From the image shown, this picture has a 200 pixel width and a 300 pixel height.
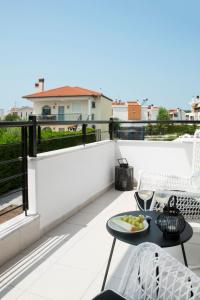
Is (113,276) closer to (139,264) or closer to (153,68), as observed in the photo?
(139,264)

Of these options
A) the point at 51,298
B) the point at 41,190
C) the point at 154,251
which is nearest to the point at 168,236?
the point at 154,251

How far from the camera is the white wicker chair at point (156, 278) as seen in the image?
1065 millimetres

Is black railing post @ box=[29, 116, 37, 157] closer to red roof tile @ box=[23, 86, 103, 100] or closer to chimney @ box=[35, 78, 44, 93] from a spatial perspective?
red roof tile @ box=[23, 86, 103, 100]

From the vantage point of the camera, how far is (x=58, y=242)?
9.17 feet

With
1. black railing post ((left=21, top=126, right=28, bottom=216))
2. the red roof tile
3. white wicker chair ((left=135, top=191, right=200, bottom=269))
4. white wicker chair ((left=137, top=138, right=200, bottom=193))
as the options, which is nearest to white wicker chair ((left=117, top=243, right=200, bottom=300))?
white wicker chair ((left=135, top=191, right=200, bottom=269))

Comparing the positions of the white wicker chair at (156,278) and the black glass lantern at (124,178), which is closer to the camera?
the white wicker chair at (156,278)

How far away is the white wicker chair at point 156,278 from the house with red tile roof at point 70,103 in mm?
29427

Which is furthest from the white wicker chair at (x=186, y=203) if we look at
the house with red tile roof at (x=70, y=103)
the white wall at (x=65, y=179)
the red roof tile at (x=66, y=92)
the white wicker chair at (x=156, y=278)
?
the red roof tile at (x=66, y=92)

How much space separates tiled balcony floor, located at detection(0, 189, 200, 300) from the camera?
2021mm

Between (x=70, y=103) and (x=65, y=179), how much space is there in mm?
29830

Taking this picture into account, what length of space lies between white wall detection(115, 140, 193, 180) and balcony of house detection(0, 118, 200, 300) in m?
0.02

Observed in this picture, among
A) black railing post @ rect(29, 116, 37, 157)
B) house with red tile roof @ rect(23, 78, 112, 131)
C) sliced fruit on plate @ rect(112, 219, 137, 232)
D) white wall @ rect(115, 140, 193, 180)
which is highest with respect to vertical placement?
house with red tile roof @ rect(23, 78, 112, 131)

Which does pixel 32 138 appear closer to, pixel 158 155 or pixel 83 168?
pixel 83 168

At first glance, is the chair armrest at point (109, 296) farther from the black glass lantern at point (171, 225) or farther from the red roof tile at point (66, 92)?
the red roof tile at point (66, 92)
